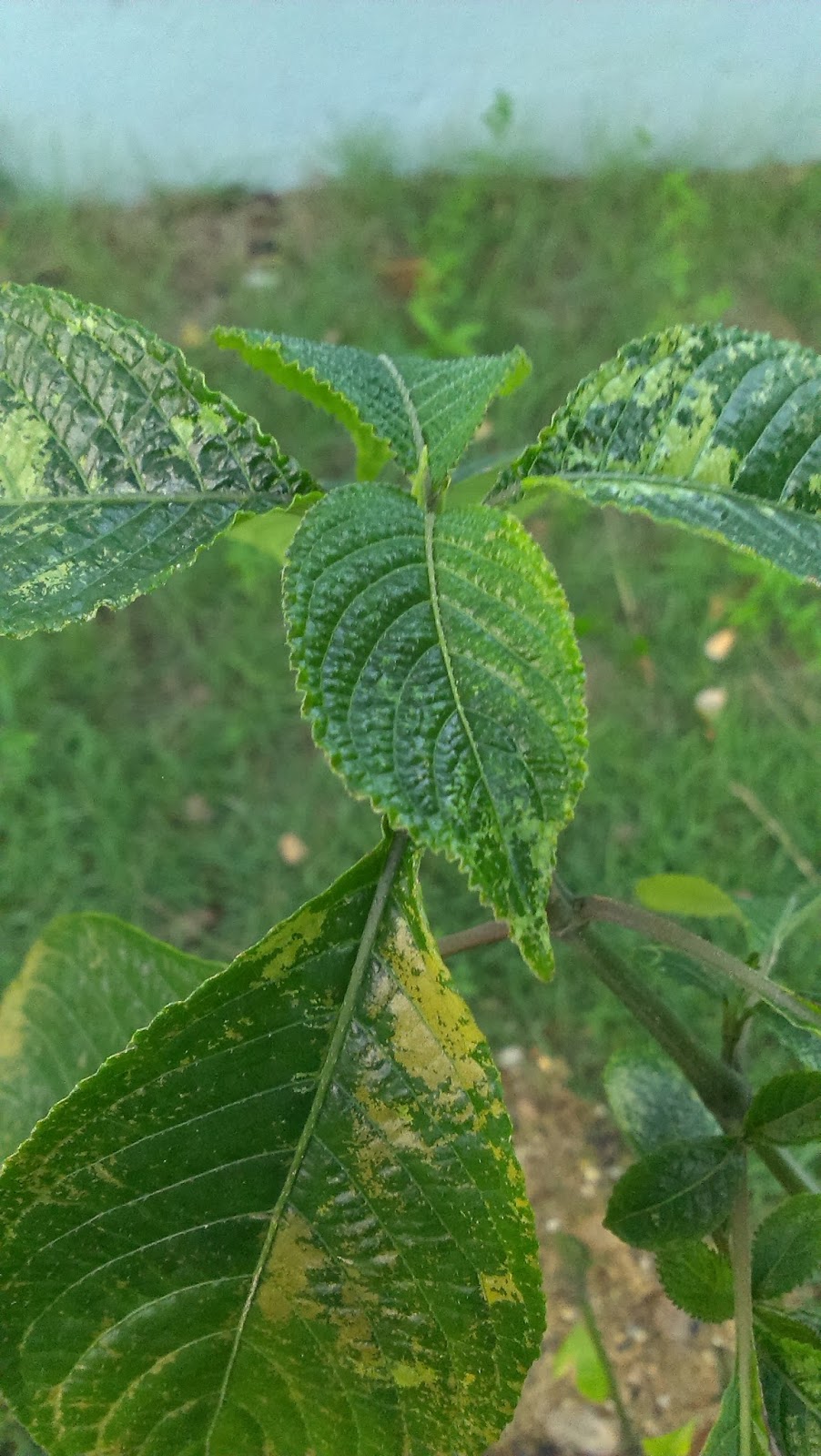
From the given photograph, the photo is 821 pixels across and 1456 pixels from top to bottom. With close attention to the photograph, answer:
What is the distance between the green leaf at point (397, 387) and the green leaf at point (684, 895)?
0.49m

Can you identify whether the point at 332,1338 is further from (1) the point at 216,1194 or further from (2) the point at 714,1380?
(2) the point at 714,1380

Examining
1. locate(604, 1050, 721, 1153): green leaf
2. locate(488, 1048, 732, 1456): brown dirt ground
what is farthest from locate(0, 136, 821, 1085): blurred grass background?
locate(604, 1050, 721, 1153): green leaf

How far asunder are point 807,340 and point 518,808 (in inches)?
91.6

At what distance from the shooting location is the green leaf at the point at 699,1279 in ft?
2.61

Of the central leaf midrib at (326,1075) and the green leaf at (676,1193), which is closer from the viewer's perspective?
the central leaf midrib at (326,1075)

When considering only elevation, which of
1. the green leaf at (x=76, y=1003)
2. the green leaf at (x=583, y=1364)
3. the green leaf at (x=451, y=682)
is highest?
the green leaf at (x=451, y=682)

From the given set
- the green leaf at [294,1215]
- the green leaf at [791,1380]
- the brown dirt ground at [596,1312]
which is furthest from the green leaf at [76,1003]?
the brown dirt ground at [596,1312]

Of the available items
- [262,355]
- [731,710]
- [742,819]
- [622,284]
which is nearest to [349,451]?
[622,284]

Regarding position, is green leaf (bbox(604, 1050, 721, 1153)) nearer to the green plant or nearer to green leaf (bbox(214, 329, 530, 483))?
the green plant

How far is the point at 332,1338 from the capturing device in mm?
689

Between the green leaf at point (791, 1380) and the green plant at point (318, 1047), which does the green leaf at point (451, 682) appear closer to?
the green plant at point (318, 1047)

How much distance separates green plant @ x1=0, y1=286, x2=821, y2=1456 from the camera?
0.65 metres

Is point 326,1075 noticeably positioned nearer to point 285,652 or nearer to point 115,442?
point 115,442

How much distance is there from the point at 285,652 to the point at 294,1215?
1.57 metres
